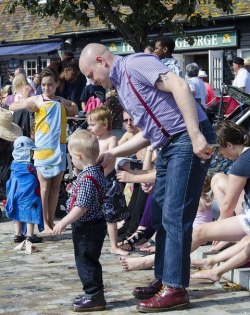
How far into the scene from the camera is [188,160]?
224 inches

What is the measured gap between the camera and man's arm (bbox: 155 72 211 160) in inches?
214

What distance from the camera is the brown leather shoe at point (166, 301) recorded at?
579 cm

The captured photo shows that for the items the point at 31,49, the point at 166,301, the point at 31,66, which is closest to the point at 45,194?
the point at 166,301

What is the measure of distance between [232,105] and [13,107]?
16.0 feet

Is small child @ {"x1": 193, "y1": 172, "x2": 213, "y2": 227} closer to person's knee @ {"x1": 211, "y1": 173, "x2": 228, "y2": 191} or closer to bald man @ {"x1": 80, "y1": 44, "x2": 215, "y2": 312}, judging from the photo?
person's knee @ {"x1": 211, "y1": 173, "x2": 228, "y2": 191}

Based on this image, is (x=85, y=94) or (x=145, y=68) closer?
(x=145, y=68)

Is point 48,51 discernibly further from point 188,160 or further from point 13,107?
Answer: point 188,160

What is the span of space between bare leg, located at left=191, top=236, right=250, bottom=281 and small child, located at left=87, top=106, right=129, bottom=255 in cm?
159

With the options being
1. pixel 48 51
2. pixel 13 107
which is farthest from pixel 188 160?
pixel 48 51

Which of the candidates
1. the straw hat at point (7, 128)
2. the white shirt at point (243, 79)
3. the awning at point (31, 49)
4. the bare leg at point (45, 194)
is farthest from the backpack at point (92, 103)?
the awning at point (31, 49)

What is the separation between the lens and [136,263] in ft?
21.9

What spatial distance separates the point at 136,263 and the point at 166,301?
907 mm

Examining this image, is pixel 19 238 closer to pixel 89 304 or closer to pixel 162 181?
pixel 89 304

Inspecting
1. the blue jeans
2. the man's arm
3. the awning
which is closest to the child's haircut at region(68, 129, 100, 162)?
the blue jeans
